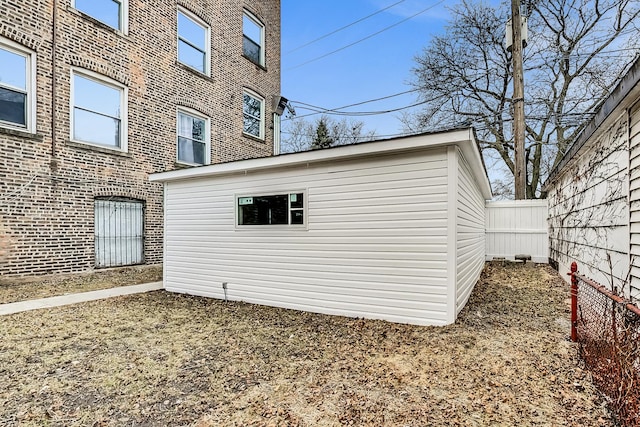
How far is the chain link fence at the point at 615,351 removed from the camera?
2.26m

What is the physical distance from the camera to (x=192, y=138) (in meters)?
11.2

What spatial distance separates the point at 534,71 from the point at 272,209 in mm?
15635

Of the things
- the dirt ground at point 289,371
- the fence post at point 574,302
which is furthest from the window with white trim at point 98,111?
the fence post at point 574,302

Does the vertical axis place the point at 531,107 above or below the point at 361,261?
above

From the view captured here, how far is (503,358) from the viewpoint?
341cm

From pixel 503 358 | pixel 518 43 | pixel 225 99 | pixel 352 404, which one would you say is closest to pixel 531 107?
pixel 518 43

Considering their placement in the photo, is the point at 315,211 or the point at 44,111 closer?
the point at 315,211

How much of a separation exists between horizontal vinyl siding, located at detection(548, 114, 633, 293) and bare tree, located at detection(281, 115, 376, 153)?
17646mm

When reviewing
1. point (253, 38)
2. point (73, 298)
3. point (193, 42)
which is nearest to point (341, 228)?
point (73, 298)

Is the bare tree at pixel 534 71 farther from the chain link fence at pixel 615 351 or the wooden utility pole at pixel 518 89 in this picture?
the chain link fence at pixel 615 351

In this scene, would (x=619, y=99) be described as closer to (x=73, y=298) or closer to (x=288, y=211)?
(x=288, y=211)

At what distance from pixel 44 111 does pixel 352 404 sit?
8.74 metres

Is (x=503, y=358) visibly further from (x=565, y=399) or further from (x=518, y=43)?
(x=518, y=43)

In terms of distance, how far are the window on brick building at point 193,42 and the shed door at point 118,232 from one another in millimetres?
5001
